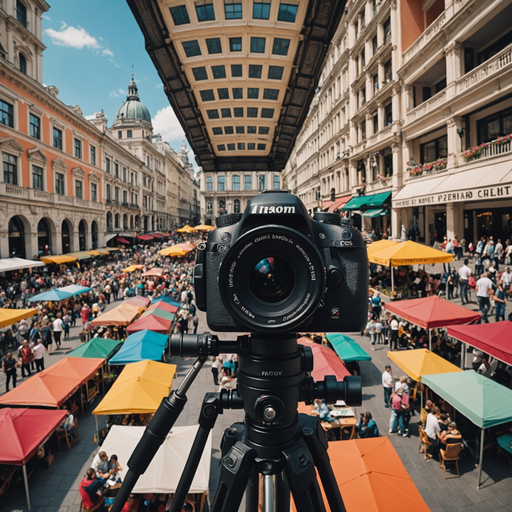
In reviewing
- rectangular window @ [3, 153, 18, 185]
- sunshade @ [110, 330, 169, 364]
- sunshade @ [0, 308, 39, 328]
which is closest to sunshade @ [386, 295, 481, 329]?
sunshade @ [110, 330, 169, 364]

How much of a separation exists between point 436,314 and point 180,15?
901 centimetres

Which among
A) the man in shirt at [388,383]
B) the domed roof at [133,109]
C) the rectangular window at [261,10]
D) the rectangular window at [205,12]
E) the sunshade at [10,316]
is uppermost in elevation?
the domed roof at [133,109]

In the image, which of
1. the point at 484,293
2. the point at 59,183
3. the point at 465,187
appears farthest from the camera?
the point at 59,183

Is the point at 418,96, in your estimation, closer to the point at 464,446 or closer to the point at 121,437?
the point at 464,446

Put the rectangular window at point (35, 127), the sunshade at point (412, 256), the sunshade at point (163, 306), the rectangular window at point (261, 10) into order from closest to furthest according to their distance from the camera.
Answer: the rectangular window at point (261, 10), the sunshade at point (412, 256), the sunshade at point (163, 306), the rectangular window at point (35, 127)

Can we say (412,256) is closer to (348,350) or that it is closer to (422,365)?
(348,350)

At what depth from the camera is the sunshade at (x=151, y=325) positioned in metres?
10.5

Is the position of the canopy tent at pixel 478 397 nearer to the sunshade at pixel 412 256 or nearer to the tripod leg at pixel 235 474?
the sunshade at pixel 412 256

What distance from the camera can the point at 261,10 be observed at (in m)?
2.28

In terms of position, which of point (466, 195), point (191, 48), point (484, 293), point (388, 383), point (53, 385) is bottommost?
point (388, 383)

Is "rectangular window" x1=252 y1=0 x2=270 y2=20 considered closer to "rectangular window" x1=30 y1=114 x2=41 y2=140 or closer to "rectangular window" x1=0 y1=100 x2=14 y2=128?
"rectangular window" x1=0 y1=100 x2=14 y2=128

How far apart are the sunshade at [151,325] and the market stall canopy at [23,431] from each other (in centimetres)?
441

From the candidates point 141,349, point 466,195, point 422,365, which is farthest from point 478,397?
point 466,195

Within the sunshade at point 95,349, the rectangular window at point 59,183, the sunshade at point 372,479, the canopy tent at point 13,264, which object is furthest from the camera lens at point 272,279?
the rectangular window at point 59,183
